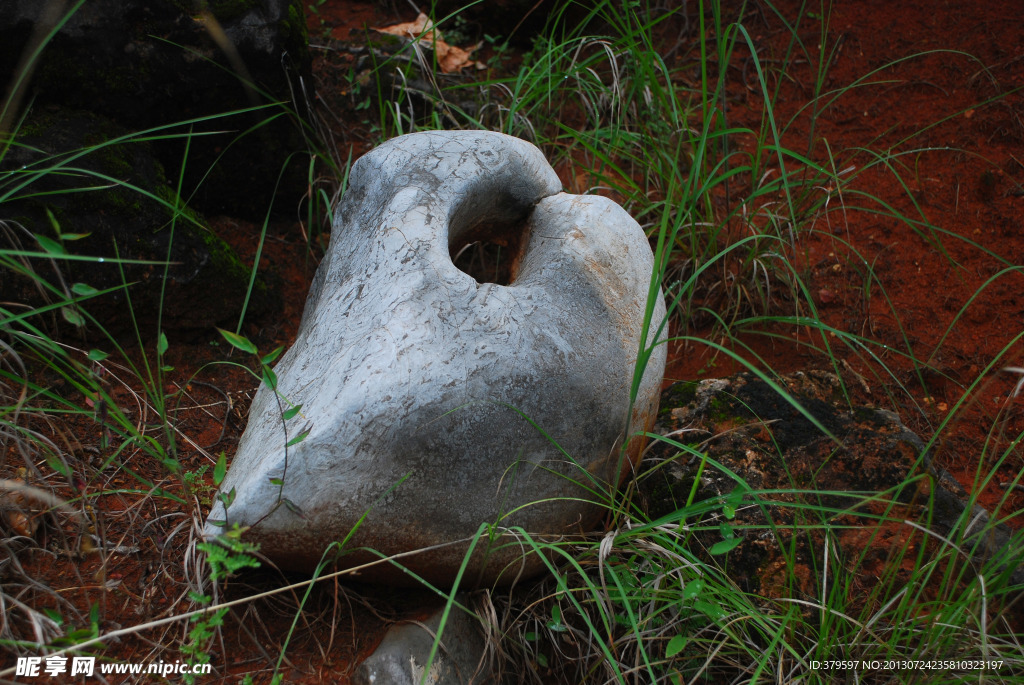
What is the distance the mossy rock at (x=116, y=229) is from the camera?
1960 millimetres

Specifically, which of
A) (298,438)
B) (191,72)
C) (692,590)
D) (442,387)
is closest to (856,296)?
(692,590)

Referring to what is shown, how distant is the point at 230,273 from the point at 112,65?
736mm

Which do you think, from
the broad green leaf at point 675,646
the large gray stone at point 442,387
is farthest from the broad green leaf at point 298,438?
the broad green leaf at point 675,646

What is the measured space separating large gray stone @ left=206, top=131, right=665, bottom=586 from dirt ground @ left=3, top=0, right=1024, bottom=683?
0.21 meters

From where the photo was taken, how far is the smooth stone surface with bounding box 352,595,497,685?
139 cm

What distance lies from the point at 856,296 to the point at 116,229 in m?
2.61

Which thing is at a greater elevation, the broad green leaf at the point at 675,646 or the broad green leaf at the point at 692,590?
the broad green leaf at the point at 692,590

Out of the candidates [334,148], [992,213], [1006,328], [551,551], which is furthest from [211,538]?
[992,213]

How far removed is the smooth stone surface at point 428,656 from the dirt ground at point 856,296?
0.06 m

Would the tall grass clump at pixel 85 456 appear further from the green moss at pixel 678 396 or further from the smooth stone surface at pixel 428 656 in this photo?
the green moss at pixel 678 396

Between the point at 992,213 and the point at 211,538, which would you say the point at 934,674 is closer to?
the point at 211,538

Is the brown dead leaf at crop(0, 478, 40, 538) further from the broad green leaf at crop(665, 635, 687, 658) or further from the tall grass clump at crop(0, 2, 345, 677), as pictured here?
the broad green leaf at crop(665, 635, 687, 658)

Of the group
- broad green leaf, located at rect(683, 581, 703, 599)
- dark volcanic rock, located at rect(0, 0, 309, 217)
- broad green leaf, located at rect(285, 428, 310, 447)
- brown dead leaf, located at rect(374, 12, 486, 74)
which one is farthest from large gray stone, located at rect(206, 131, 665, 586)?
brown dead leaf, located at rect(374, 12, 486, 74)

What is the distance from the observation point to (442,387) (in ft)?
4.83
